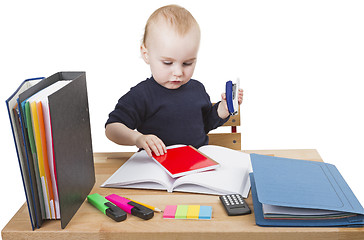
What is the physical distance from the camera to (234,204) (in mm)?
1484

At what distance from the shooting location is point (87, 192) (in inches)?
64.2

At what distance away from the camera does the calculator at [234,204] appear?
144 cm

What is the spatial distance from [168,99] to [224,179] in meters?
0.58

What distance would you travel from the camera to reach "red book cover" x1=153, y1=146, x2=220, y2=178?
169 centimetres

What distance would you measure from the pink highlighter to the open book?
0.13 meters

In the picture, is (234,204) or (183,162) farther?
(183,162)

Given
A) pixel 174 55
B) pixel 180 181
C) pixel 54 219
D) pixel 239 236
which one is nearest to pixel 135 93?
pixel 174 55

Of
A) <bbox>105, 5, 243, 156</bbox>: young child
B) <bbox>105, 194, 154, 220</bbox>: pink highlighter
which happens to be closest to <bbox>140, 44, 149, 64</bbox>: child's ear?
<bbox>105, 5, 243, 156</bbox>: young child

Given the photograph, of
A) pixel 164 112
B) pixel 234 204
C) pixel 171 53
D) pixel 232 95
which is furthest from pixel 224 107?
pixel 234 204

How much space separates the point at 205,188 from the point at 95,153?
2.27ft

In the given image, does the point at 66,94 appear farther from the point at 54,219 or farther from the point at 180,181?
the point at 180,181

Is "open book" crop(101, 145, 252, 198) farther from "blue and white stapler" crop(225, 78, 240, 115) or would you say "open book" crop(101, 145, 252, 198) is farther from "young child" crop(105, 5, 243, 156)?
"blue and white stapler" crop(225, 78, 240, 115)

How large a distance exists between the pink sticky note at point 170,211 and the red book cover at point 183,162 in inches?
7.0

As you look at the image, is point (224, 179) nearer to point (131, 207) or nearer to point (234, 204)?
point (234, 204)
